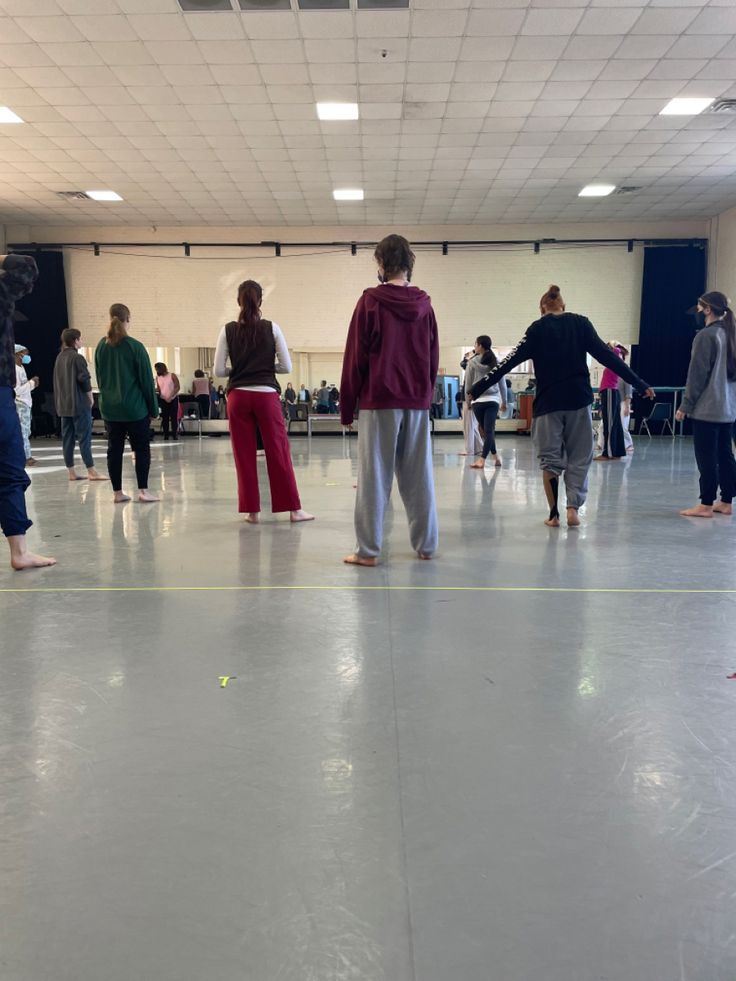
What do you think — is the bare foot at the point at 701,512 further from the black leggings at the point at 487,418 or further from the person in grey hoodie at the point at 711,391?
the black leggings at the point at 487,418

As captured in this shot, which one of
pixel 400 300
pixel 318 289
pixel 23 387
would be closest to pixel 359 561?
pixel 400 300

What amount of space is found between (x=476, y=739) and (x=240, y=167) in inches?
429

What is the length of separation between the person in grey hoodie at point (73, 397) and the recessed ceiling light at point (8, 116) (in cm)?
403

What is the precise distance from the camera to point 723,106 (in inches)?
339

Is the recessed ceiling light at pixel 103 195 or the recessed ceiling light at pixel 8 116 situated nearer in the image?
the recessed ceiling light at pixel 8 116

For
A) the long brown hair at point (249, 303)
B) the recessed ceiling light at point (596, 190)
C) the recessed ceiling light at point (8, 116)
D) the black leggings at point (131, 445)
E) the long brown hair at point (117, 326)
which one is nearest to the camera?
the long brown hair at point (249, 303)

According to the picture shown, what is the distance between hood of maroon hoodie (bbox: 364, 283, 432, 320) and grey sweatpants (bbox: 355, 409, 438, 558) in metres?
0.42

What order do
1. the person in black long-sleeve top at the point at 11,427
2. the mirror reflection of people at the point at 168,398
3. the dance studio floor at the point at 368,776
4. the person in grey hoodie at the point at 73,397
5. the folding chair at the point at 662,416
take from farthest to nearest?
1. the folding chair at the point at 662,416
2. the mirror reflection of people at the point at 168,398
3. the person in grey hoodie at the point at 73,397
4. the person in black long-sleeve top at the point at 11,427
5. the dance studio floor at the point at 368,776

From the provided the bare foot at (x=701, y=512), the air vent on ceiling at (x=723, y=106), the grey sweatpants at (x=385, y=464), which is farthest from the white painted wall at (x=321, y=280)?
the grey sweatpants at (x=385, y=464)

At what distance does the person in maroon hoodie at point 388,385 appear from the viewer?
3234 mm

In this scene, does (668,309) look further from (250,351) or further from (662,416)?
(250,351)

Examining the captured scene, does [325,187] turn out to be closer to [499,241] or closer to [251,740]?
[499,241]

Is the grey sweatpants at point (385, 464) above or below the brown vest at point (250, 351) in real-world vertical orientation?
below

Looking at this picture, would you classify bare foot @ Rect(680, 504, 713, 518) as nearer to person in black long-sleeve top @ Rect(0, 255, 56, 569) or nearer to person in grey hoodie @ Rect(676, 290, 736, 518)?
person in grey hoodie @ Rect(676, 290, 736, 518)
